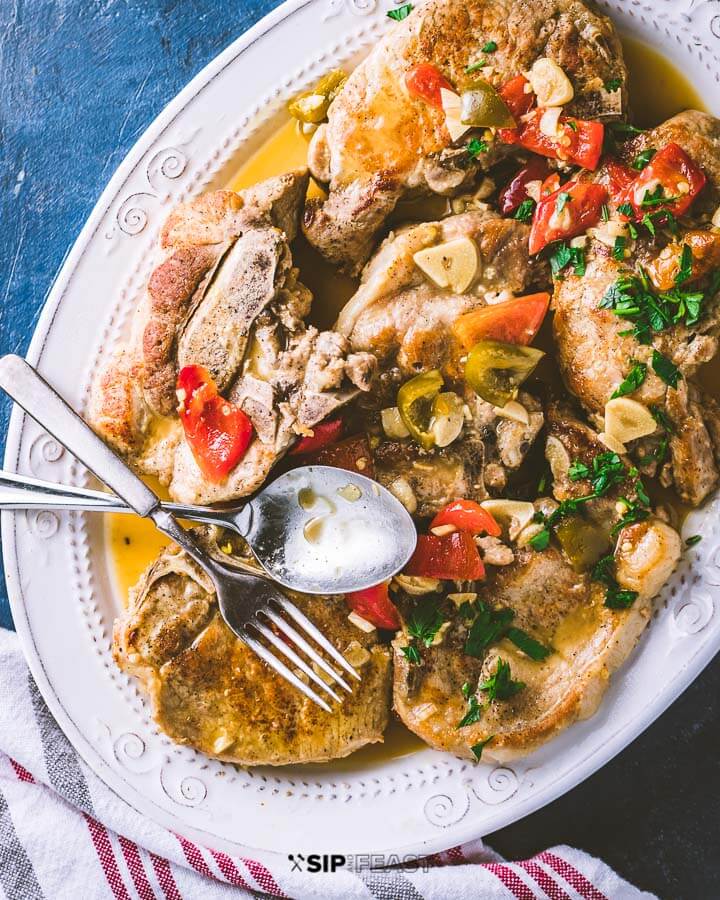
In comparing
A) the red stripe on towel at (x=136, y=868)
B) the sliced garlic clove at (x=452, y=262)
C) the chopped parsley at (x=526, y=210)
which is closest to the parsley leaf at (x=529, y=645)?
the sliced garlic clove at (x=452, y=262)

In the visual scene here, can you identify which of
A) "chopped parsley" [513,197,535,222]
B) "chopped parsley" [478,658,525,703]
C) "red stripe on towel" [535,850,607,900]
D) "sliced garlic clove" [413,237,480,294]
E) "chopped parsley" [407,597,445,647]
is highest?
"sliced garlic clove" [413,237,480,294]

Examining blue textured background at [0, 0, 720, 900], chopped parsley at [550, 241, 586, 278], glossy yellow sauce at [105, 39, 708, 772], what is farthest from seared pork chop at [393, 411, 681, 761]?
blue textured background at [0, 0, 720, 900]

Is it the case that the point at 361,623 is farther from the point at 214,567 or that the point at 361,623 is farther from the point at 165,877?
the point at 165,877

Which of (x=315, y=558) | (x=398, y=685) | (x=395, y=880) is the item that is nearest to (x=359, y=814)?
(x=395, y=880)

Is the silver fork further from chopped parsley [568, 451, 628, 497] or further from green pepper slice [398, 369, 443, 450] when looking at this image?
chopped parsley [568, 451, 628, 497]

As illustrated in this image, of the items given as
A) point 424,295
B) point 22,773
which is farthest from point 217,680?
point 424,295

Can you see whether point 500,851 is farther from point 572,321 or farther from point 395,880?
point 572,321
